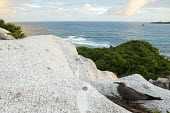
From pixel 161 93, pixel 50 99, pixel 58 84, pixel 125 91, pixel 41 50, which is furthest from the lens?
pixel 41 50

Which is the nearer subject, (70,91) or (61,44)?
(70,91)

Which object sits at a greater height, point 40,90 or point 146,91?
point 40,90

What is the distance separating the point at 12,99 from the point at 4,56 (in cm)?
347

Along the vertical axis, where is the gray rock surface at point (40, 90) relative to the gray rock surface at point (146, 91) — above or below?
above

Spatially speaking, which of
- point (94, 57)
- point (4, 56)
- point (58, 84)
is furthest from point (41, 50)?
point (94, 57)

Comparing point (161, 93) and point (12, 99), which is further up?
point (12, 99)

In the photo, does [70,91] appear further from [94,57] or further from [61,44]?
[94,57]

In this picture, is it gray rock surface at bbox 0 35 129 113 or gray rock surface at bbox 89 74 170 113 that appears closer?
gray rock surface at bbox 0 35 129 113

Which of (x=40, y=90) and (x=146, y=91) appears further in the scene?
(x=146, y=91)

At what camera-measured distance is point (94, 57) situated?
76.6ft

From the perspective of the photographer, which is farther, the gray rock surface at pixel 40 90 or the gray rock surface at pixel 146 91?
the gray rock surface at pixel 146 91

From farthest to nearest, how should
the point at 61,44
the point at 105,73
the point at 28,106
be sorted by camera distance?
the point at 105,73 < the point at 61,44 < the point at 28,106

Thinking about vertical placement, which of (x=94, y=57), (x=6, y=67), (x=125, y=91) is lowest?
(x=94, y=57)

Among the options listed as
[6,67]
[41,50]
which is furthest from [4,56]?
[41,50]
